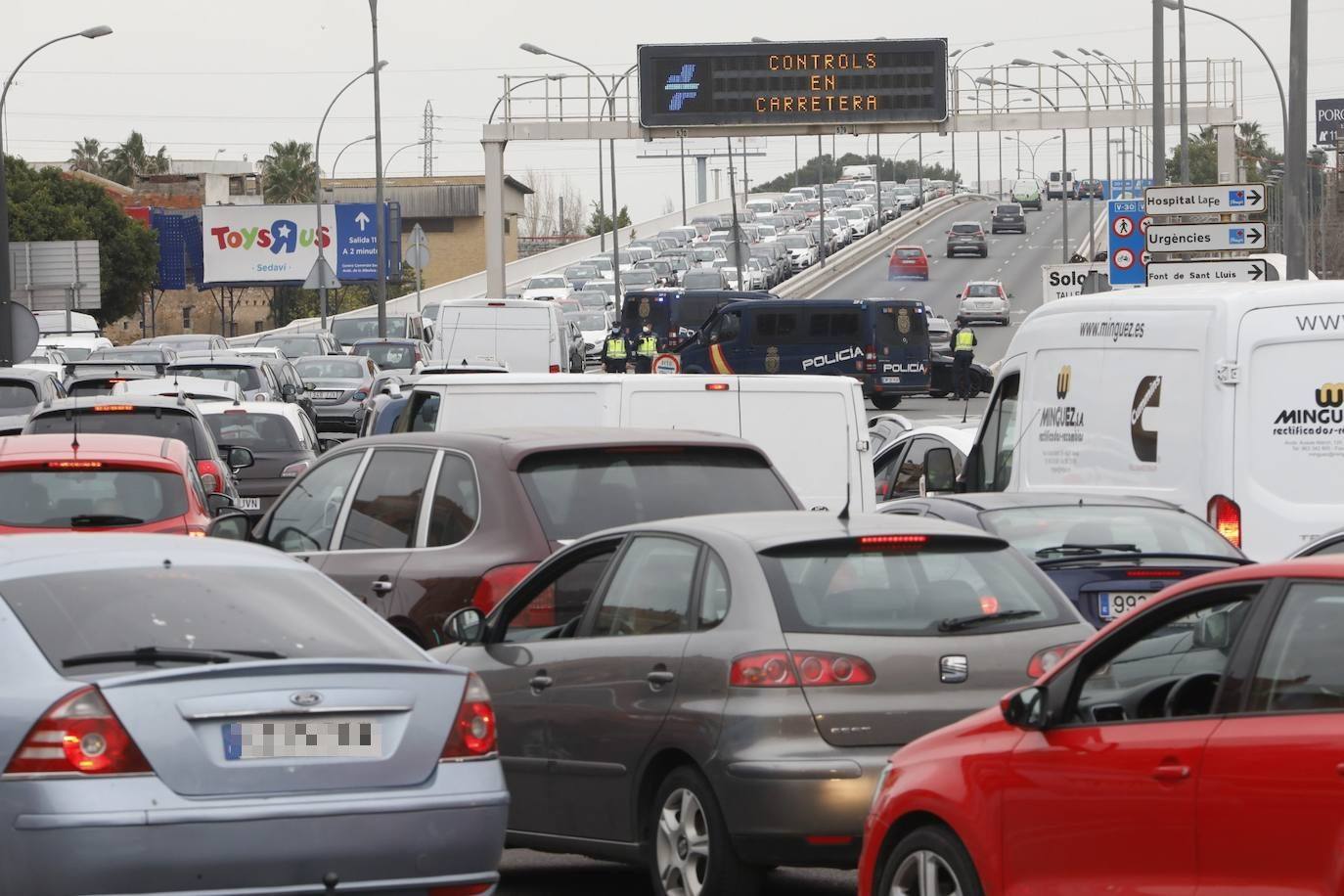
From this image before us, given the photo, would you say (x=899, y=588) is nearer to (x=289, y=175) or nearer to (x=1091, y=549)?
(x=1091, y=549)

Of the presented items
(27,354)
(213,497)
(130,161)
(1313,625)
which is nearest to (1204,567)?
(1313,625)

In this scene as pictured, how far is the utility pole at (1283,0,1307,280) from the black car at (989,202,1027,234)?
293 ft

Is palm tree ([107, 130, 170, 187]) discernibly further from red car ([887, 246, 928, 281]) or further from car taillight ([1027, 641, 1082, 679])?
car taillight ([1027, 641, 1082, 679])

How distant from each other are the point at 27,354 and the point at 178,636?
2722 cm

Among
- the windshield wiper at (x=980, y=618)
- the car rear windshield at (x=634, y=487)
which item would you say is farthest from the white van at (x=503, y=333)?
the windshield wiper at (x=980, y=618)

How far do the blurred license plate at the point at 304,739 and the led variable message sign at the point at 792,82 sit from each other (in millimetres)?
46273

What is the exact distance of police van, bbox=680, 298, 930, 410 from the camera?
5006cm

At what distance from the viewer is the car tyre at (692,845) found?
7328 millimetres

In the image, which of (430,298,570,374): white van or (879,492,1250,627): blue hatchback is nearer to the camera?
(879,492,1250,627): blue hatchback

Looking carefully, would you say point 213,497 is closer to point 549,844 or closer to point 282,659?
point 549,844

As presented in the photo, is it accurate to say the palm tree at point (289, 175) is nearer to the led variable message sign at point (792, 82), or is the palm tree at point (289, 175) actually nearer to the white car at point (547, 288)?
the white car at point (547, 288)

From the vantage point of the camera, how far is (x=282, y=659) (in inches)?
245

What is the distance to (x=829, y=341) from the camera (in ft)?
168

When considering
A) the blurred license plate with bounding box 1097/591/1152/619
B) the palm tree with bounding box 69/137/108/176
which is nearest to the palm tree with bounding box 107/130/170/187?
the palm tree with bounding box 69/137/108/176
